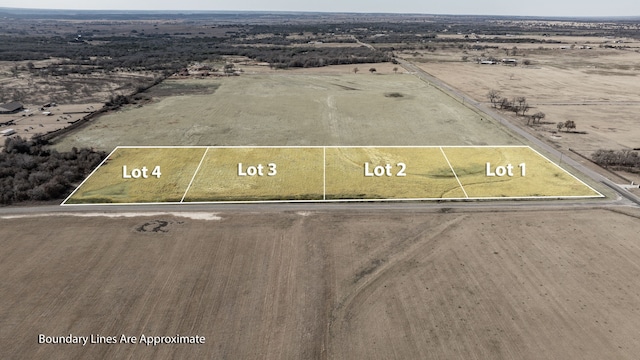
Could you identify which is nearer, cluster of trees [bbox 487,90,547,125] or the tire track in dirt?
the tire track in dirt

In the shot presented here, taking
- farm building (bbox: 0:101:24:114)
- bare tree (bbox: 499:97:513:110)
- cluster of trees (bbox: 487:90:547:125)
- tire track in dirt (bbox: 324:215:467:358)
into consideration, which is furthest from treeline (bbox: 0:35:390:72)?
tire track in dirt (bbox: 324:215:467:358)

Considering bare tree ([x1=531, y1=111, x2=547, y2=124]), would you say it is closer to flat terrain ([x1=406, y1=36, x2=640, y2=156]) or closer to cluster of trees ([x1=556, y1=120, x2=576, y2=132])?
flat terrain ([x1=406, y1=36, x2=640, y2=156])

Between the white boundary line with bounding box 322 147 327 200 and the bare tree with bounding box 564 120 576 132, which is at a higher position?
the bare tree with bounding box 564 120 576 132

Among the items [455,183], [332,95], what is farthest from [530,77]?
[455,183]

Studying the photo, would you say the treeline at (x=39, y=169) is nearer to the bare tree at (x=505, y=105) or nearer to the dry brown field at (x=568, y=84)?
the dry brown field at (x=568, y=84)

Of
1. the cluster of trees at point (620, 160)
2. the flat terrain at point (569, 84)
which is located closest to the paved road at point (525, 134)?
the flat terrain at point (569, 84)

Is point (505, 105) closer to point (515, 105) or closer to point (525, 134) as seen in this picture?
point (515, 105)

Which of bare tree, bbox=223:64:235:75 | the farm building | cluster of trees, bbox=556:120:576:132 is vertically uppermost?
bare tree, bbox=223:64:235:75
